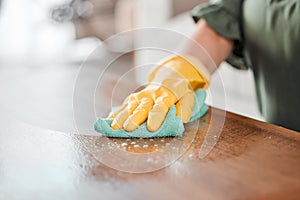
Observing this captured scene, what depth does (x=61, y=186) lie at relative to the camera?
0.56 metres

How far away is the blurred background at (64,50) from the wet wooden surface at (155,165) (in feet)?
0.36

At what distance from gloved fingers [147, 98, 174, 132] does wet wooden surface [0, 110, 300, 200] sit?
2 centimetres

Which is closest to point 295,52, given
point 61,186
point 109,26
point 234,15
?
point 234,15

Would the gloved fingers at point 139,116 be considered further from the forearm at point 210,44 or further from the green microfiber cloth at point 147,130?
the forearm at point 210,44

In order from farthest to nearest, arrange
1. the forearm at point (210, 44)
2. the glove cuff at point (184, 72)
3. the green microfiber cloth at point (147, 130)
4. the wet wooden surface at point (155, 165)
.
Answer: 1. the forearm at point (210, 44)
2. the glove cuff at point (184, 72)
3. the green microfiber cloth at point (147, 130)
4. the wet wooden surface at point (155, 165)

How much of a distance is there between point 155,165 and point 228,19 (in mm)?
530

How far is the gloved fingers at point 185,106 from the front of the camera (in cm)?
77

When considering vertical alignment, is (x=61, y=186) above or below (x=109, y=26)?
above

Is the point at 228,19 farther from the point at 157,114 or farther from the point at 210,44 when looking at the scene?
the point at 157,114

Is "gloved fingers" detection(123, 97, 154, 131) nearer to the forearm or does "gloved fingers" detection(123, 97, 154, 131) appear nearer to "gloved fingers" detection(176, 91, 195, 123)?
"gloved fingers" detection(176, 91, 195, 123)

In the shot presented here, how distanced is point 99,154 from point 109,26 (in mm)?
3791

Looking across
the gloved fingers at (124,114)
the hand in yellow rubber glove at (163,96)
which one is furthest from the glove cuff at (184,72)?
the gloved fingers at (124,114)

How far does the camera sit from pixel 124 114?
0.75 metres

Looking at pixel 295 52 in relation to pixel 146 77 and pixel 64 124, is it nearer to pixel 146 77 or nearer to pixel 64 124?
pixel 146 77
